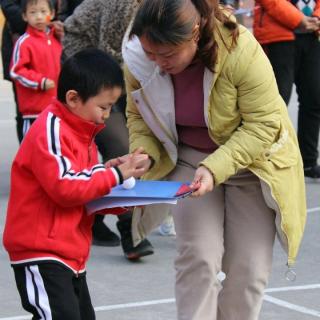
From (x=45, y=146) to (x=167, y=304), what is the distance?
202cm

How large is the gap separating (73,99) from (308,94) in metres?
4.90

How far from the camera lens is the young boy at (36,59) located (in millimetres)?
7434

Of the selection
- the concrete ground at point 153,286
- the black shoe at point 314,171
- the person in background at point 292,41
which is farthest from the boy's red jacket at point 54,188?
the black shoe at point 314,171

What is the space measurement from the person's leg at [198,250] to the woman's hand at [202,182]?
27 centimetres

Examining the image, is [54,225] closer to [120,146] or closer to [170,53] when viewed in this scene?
[170,53]

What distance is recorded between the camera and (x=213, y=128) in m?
4.02

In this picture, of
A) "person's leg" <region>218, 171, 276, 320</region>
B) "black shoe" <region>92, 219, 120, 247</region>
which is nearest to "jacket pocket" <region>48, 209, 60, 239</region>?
"person's leg" <region>218, 171, 276, 320</region>

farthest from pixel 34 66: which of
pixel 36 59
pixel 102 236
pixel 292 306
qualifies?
pixel 292 306

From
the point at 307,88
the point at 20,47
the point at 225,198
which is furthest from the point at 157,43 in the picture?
the point at 307,88

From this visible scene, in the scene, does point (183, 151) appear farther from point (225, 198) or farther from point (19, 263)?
point (19, 263)

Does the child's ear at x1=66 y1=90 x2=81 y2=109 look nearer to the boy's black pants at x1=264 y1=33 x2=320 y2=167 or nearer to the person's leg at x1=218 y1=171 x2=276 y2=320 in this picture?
the person's leg at x1=218 y1=171 x2=276 y2=320

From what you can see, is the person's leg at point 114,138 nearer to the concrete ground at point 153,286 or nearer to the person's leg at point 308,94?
the concrete ground at point 153,286

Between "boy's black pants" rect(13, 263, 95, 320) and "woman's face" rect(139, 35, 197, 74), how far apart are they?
85 centimetres

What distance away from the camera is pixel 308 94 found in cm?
847
